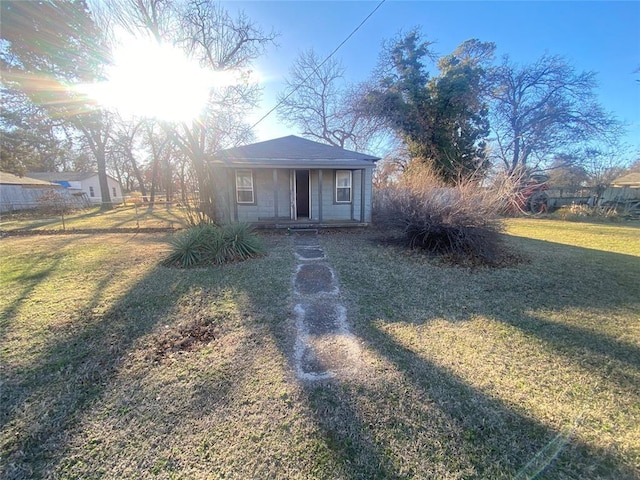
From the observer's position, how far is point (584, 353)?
2.75m

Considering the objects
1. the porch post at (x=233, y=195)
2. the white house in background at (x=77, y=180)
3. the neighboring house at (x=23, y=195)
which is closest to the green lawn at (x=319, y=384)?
the porch post at (x=233, y=195)

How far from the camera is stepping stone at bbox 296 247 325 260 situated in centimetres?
647

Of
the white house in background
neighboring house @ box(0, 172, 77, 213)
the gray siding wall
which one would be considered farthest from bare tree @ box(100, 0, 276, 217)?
the white house in background

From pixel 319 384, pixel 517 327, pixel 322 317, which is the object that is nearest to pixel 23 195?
pixel 322 317

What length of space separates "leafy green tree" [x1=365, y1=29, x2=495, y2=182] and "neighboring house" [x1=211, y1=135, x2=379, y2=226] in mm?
7241

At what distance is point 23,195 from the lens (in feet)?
66.1

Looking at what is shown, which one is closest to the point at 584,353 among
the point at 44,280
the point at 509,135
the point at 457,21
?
the point at 44,280

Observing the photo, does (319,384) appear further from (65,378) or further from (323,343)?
(65,378)

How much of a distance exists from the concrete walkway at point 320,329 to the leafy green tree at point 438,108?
13473 mm

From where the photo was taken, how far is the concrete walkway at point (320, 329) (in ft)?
8.32

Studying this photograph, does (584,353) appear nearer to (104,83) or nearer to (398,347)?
(398,347)

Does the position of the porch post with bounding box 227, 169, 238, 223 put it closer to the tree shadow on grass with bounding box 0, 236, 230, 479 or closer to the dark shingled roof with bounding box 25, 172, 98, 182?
the tree shadow on grass with bounding box 0, 236, 230, 479

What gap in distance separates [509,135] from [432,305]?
2642 cm

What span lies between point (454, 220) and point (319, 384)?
5.14 meters
